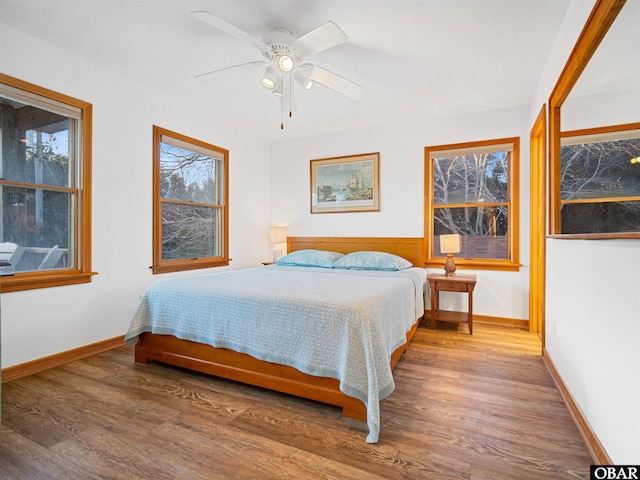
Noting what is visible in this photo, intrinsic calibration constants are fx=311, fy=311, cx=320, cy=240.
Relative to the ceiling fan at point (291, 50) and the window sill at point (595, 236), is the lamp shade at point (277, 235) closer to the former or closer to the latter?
the ceiling fan at point (291, 50)

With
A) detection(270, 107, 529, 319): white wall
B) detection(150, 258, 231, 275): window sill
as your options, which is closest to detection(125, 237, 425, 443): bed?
detection(150, 258, 231, 275): window sill

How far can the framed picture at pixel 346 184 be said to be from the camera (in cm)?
435

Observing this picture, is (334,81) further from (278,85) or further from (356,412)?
(356,412)

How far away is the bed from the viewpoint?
1.77 metres

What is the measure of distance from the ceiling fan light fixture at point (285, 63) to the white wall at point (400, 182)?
231 centimetres

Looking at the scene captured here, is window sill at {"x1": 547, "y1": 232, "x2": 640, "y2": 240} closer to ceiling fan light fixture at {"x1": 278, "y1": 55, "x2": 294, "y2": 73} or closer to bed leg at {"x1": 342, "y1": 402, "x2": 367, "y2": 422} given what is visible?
bed leg at {"x1": 342, "y1": 402, "x2": 367, "y2": 422}

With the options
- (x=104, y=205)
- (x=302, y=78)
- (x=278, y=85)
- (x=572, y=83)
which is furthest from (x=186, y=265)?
(x=572, y=83)

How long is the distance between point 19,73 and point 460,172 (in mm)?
4379

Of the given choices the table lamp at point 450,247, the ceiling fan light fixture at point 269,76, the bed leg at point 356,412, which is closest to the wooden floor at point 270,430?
the bed leg at point 356,412

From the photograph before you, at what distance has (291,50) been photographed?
7.25ft

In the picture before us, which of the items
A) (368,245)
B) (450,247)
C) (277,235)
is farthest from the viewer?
(277,235)

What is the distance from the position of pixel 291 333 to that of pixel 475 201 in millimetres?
3074

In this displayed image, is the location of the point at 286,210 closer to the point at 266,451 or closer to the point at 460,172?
the point at 460,172

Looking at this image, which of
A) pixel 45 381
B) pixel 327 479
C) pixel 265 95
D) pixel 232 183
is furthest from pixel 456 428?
pixel 232 183
